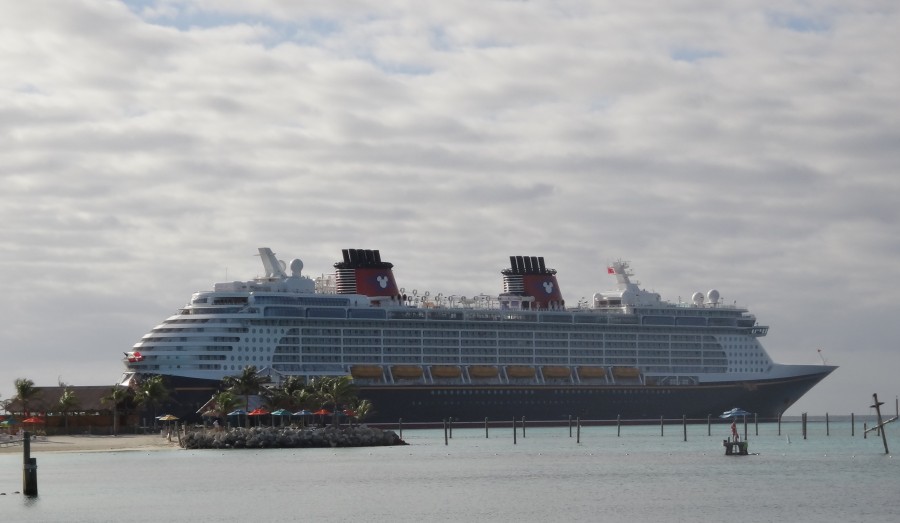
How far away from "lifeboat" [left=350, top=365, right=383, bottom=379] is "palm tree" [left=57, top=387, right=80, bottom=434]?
89.9 ft

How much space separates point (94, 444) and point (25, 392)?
1512 cm

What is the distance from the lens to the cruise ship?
134125 millimetres

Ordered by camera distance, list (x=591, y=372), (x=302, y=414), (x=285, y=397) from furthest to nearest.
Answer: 1. (x=591, y=372)
2. (x=285, y=397)
3. (x=302, y=414)

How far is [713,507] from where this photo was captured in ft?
204

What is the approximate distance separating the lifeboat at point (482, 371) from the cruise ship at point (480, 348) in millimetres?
130

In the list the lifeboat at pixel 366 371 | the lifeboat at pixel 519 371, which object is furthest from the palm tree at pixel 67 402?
the lifeboat at pixel 519 371

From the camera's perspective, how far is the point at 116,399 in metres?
118

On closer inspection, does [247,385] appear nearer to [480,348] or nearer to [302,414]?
[302,414]

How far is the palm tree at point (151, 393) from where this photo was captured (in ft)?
393

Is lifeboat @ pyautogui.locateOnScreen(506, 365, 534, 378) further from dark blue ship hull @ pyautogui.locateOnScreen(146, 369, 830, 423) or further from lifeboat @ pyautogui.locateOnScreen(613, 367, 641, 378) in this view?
lifeboat @ pyautogui.locateOnScreen(613, 367, 641, 378)

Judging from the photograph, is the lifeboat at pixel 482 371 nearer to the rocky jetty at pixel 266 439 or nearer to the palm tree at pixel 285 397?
the palm tree at pixel 285 397

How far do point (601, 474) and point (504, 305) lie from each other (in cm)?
7254

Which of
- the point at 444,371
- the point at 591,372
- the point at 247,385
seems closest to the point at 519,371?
the point at 591,372

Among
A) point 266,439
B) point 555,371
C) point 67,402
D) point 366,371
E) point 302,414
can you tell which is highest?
point 555,371
